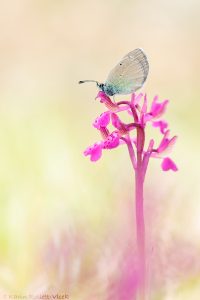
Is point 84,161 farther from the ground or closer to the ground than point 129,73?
farther from the ground

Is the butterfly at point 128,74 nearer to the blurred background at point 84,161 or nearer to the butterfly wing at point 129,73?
the butterfly wing at point 129,73

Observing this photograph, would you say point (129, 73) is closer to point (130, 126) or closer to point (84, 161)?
point (130, 126)

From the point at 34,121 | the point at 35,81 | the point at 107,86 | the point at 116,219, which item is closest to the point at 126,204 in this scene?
the point at 116,219

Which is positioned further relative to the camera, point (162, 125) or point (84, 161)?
point (84, 161)

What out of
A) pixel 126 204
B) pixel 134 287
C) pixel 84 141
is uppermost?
pixel 84 141

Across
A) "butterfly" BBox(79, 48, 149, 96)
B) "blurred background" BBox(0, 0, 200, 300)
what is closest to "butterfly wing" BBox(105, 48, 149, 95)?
"butterfly" BBox(79, 48, 149, 96)

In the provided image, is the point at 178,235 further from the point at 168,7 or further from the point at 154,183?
the point at 168,7

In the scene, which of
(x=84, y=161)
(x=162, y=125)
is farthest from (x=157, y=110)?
(x=84, y=161)
